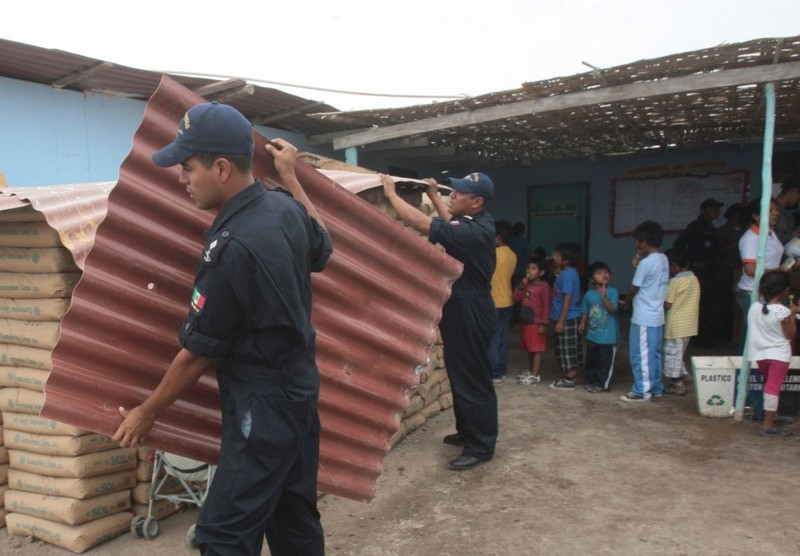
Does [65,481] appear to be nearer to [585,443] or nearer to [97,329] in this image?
[97,329]

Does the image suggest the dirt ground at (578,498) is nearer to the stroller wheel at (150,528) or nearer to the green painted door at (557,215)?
the stroller wheel at (150,528)

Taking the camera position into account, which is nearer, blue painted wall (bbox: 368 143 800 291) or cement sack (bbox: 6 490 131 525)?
cement sack (bbox: 6 490 131 525)

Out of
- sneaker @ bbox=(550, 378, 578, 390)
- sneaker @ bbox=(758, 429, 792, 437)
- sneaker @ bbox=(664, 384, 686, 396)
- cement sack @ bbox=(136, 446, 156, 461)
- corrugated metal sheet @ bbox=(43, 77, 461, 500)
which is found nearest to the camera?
corrugated metal sheet @ bbox=(43, 77, 461, 500)

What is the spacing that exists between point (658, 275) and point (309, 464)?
4537 millimetres

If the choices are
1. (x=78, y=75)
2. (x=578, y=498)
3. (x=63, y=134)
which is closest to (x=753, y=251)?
(x=578, y=498)

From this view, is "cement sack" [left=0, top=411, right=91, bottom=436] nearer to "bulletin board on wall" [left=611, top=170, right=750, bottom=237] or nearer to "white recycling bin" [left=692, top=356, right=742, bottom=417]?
"white recycling bin" [left=692, top=356, right=742, bottom=417]

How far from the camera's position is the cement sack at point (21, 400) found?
10.6 ft

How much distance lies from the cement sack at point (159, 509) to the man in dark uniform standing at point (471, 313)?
1902 millimetres

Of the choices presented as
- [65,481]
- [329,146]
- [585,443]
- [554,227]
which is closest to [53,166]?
[65,481]

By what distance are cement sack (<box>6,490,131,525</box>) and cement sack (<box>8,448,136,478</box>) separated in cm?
14

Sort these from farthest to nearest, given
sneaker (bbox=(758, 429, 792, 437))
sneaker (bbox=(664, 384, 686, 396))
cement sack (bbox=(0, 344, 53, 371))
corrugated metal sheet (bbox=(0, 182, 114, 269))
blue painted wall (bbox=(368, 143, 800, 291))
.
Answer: blue painted wall (bbox=(368, 143, 800, 291))
sneaker (bbox=(664, 384, 686, 396))
sneaker (bbox=(758, 429, 792, 437))
cement sack (bbox=(0, 344, 53, 371))
corrugated metal sheet (bbox=(0, 182, 114, 269))

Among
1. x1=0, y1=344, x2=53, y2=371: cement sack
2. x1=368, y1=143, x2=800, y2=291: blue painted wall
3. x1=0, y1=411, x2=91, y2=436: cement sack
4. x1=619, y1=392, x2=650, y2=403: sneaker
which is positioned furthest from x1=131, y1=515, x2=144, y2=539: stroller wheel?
x1=368, y1=143, x2=800, y2=291: blue painted wall

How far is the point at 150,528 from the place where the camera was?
335 centimetres

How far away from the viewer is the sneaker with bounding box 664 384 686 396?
19.7 feet
